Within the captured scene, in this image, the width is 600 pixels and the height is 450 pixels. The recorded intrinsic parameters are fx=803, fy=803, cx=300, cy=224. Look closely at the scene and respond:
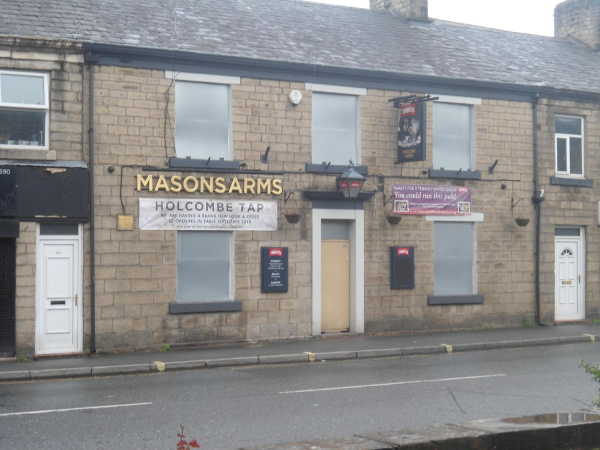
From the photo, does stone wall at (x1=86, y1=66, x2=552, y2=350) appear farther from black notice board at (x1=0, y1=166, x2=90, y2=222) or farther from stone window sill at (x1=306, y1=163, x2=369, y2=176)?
black notice board at (x1=0, y1=166, x2=90, y2=222)

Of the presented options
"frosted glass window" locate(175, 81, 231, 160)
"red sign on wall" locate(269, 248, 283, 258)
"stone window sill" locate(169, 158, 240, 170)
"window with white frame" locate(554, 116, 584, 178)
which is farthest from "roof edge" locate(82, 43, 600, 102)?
"red sign on wall" locate(269, 248, 283, 258)

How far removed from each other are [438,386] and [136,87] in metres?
8.93

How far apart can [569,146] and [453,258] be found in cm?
490

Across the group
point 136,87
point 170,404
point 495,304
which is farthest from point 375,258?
point 170,404

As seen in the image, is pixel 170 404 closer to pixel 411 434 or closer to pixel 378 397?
pixel 378 397

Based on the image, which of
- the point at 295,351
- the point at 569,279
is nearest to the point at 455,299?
the point at 569,279

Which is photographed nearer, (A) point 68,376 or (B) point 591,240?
(A) point 68,376

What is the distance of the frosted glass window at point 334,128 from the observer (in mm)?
18656

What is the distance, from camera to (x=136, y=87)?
16.6m

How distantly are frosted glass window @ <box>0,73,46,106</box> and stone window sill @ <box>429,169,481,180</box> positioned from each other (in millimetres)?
9265

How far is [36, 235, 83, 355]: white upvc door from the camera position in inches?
620

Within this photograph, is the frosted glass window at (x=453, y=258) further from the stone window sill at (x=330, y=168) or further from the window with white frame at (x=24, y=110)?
the window with white frame at (x=24, y=110)

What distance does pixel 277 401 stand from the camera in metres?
10.6

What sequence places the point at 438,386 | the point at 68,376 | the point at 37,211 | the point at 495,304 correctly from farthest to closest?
the point at 495,304
the point at 37,211
the point at 68,376
the point at 438,386
